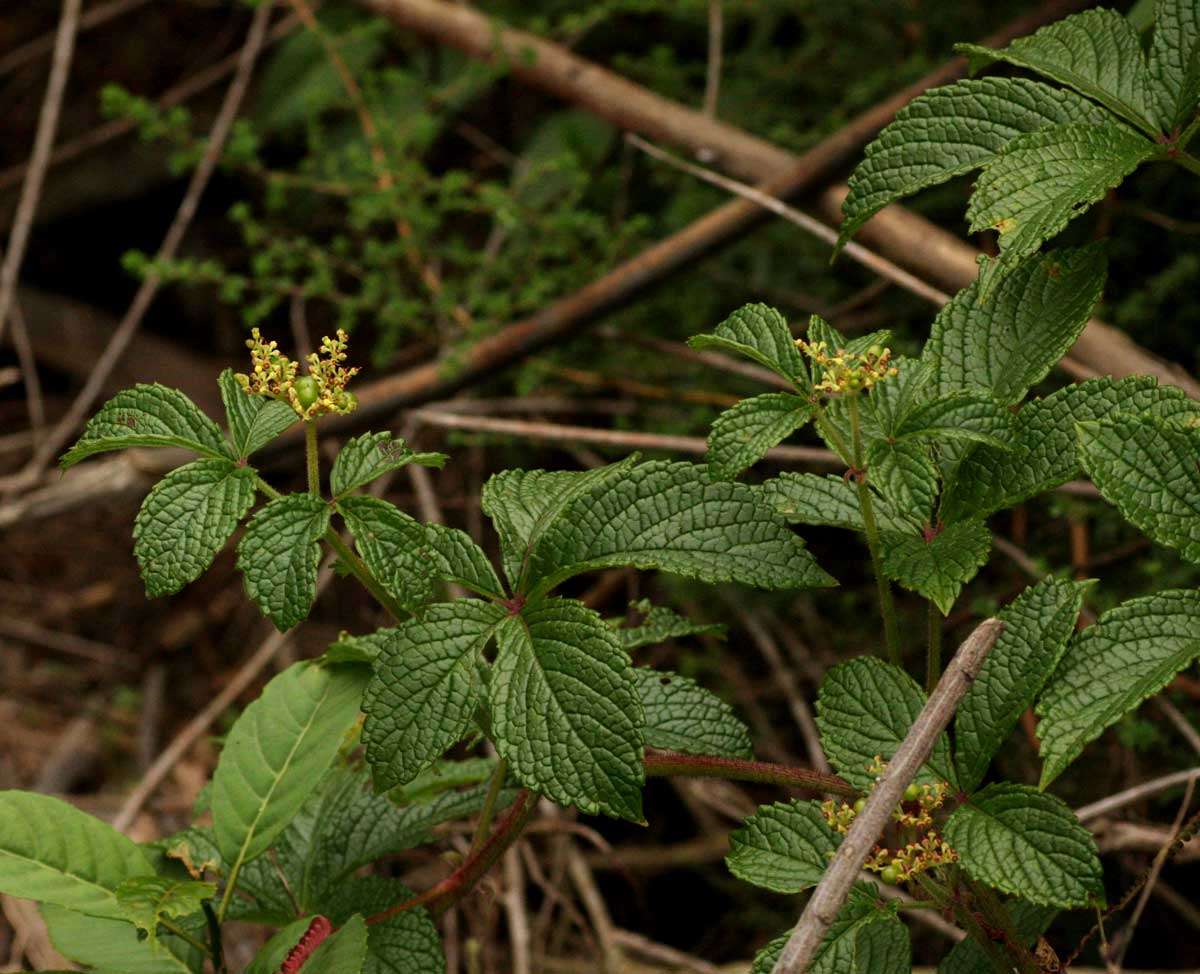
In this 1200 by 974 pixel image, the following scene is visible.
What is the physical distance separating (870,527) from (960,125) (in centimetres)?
42

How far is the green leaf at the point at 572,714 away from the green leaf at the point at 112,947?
0.49m

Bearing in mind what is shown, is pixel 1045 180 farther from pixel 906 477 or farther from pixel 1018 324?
pixel 906 477

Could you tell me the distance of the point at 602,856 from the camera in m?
2.44

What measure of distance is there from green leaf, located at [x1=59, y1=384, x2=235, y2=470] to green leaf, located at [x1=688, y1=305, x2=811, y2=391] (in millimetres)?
451

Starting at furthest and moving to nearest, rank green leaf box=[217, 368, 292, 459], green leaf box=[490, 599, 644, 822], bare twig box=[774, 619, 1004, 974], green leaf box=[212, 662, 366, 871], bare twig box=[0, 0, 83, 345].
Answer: bare twig box=[0, 0, 83, 345]
green leaf box=[212, 662, 366, 871]
green leaf box=[217, 368, 292, 459]
green leaf box=[490, 599, 644, 822]
bare twig box=[774, 619, 1004, 974]

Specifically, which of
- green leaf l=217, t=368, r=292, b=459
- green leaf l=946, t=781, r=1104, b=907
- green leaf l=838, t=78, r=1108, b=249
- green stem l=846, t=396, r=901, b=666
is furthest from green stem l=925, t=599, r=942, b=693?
green leaf l=217, t=368, r=292, b=459

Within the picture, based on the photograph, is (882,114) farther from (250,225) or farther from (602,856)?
(602,856)

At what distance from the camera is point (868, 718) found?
1157mm

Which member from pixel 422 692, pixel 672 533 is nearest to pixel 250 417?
pixel 422 692

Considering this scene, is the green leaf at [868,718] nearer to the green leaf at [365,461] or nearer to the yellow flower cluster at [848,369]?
the yellow flower cluster at [848,369]

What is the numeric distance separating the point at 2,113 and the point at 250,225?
2.12 m

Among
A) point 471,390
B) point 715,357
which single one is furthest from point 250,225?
point 715,357

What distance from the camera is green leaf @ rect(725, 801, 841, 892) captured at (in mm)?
1113

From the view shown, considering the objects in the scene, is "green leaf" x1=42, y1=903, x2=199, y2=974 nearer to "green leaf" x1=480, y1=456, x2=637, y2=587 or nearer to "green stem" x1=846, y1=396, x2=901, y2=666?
"green leaf" x1=480, y1=456, x2=637, y2=587
